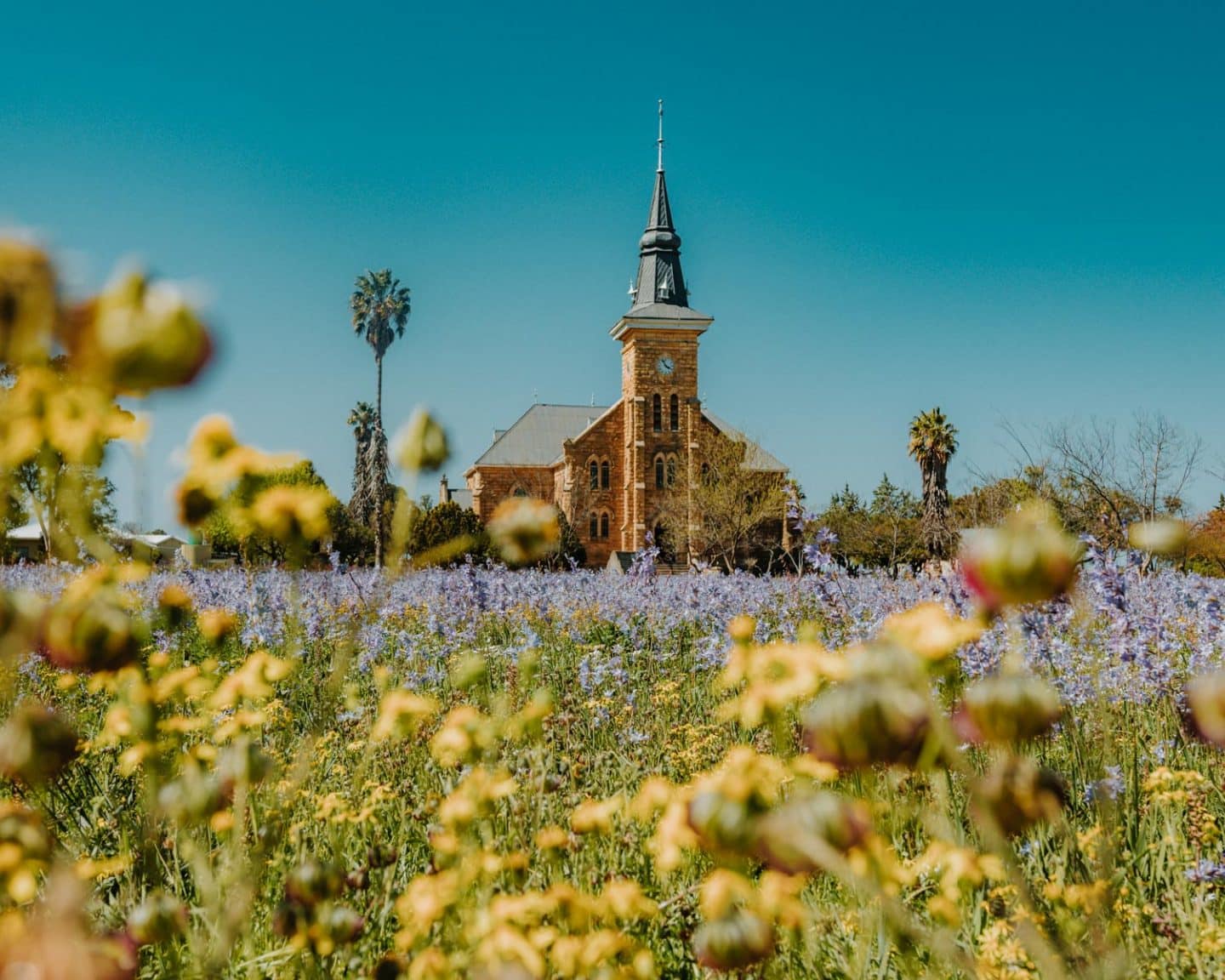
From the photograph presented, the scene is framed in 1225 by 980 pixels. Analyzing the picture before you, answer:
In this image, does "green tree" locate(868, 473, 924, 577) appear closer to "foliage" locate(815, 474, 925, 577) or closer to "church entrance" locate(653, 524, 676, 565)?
"foliage" locate(815, 474, 925, 577)

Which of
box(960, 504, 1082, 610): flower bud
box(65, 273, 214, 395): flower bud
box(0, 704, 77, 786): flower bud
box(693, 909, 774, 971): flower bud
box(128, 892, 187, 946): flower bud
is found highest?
box(65, 273, 214, 395): flower bud

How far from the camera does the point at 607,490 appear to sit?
4038 centimetres

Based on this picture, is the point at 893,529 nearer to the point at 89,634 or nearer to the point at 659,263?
the point at 659,263

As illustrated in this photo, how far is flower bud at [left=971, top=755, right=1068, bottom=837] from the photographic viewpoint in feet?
2.64

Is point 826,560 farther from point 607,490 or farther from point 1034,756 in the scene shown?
point 607,490

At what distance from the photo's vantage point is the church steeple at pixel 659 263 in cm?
4350

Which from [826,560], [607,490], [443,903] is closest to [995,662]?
[826,560]

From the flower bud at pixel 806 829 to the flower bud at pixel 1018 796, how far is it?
14 centimetres

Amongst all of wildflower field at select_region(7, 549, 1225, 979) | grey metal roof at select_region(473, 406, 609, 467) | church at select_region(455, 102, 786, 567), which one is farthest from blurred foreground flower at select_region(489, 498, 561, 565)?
grey metal roof at select_region(473, 406, 609, 467)

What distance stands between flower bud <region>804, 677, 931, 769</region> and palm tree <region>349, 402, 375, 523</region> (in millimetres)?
49990

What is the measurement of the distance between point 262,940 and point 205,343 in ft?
6.76

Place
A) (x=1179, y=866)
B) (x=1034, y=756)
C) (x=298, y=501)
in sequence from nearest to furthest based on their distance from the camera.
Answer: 1. (x=298, y=501)
2. (x=1179, y=866)
3. (x=1034, y=756)

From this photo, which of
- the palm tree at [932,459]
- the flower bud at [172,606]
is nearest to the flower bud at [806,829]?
the flower bud at [172,606]

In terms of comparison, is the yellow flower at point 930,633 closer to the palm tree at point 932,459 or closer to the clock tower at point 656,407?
the palm tree at point 932,459
